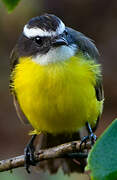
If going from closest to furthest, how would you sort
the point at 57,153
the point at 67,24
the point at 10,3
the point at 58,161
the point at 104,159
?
the point at 104,159 < the point at 10,3 < the point at 57,153 < the point at 58,161 < the point at 67,24

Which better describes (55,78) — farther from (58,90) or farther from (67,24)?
(67,24)

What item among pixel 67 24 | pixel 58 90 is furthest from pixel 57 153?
pixel 67 24

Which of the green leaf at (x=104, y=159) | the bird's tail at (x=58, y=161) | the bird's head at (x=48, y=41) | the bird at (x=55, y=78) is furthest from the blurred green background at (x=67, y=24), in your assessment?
the green leaf at (x=104, y=159)

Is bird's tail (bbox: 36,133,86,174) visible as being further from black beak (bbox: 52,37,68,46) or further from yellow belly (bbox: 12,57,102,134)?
black beak (bbox: 52,37,68,46)

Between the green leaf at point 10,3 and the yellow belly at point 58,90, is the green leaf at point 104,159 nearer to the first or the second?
the green leaf at point 10,3

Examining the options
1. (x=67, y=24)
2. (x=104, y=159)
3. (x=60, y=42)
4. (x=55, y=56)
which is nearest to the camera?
(x=104, y=159)

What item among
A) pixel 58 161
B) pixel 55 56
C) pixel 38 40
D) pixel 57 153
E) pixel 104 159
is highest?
pixel 104 159

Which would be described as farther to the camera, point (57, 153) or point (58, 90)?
point (58, 90)
